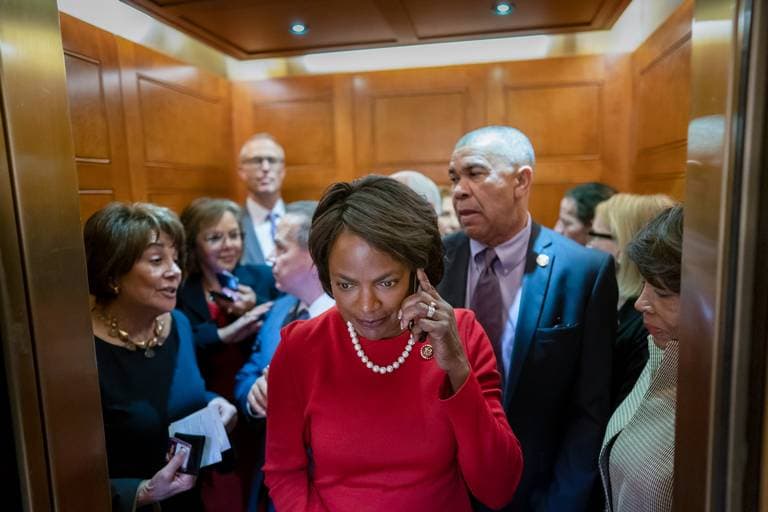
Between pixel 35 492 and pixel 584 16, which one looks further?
pixel 584 16

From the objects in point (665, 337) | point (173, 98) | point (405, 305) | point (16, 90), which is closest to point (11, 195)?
point (16, 90)

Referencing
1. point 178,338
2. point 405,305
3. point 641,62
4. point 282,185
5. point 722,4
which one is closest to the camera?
point 722,4

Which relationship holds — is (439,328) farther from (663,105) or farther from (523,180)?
(663,105)

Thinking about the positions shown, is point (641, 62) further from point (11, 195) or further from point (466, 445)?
point (11, 195)

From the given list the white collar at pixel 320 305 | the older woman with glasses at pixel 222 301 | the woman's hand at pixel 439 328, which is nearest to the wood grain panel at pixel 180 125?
the older woman with glasses at pixel 222 301

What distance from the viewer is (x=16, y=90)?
0.56 metres

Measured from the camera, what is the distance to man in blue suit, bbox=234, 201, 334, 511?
1574mm

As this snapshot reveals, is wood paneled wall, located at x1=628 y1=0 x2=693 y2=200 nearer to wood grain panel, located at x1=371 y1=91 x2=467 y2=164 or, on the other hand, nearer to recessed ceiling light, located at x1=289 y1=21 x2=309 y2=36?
wood grain panel, located at x1=371 y1=91 x2=467 y2=164

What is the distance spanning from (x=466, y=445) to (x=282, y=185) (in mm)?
2419

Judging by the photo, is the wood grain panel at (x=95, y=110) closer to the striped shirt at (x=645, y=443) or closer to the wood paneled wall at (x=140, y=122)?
the wood paneled wall at (x=140, y=122)

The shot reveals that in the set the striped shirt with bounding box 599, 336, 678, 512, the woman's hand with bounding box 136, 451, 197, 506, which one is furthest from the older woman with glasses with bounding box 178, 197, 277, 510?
the striped shirt with bounding box 599, 336, 678, 512

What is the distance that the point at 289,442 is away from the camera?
96cm

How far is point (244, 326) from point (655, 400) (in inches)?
53.2

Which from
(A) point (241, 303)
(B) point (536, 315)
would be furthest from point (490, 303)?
(A) point (241, 303)
